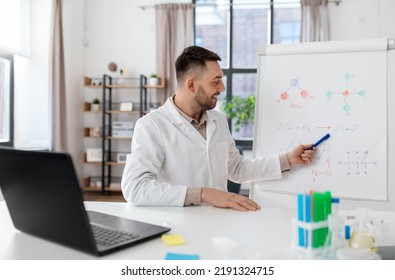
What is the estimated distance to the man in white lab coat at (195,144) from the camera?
1.69m

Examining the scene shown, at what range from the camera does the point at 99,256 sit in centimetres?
90

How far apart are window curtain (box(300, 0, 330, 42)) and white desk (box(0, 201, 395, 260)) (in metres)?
3.88

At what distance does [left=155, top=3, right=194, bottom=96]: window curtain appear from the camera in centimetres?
513

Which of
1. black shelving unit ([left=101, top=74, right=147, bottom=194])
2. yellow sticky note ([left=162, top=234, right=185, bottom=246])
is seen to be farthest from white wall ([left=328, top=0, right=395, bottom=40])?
yellow sticky note ([left=162, top=234, right=185, bottom=246])

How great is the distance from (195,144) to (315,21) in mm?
3745

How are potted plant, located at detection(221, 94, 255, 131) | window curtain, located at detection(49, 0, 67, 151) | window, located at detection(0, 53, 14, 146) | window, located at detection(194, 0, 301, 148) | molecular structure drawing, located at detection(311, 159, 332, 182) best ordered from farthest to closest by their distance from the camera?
1. window, located at detection(194, 0, 301, 148)
2. potted plant, located at detection(221, 94, 255, 131)
3. window curtain, located at detection(49, 0, 67, 151)
4. window, located at detection(0, 53, 14, 146)
5. molecular structure drawing, located at detection(311, 159, 332, 182)

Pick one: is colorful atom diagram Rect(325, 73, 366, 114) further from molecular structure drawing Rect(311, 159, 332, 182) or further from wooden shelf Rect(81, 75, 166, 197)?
wooden shelf Rect(81, 75, 166, 197)

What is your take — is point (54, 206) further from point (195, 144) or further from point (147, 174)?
A: point (195, 144)

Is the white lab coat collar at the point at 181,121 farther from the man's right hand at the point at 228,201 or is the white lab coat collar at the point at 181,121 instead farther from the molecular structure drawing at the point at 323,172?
the molecular structure drawing at the point at 323,172

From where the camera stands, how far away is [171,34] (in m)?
5.14

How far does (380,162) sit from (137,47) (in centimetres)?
420

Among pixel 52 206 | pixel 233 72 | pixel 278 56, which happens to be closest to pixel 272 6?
pixel 233 72

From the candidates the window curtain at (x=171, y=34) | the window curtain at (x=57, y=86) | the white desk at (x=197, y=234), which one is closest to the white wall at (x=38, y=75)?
the window curtain at (x=57, y=86)

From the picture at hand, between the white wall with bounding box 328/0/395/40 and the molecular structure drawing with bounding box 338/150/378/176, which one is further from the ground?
Answer: the white wall with bounding box 328/0/395/40
